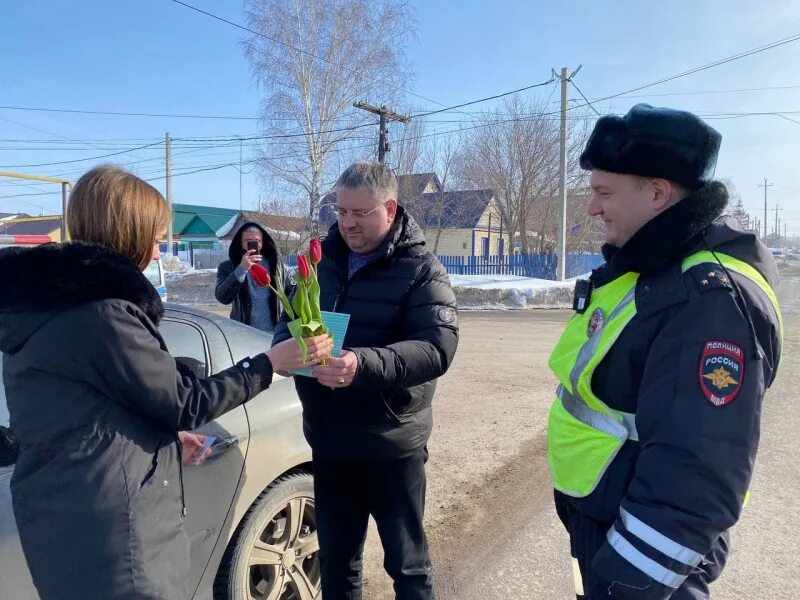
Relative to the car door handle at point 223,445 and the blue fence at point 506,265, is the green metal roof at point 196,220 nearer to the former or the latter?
the blue fence at point 506,265

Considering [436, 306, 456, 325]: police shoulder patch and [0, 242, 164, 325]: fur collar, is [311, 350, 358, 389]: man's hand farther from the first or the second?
[0, 242, 164, 325]: fur collar

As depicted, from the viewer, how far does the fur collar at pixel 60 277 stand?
147 cm

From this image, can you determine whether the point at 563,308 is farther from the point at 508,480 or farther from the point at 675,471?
the point at 675,471

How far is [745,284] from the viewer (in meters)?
1.29

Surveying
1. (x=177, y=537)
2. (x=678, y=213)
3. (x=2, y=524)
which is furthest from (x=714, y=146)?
(x=2, y=524)

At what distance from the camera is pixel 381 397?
2199 mm

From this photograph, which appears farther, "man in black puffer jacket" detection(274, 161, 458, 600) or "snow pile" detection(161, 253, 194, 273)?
"snow pile" detection(161, 253, 194, 273)

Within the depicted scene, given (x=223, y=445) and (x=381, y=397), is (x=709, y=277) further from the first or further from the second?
(x=223, y=445)

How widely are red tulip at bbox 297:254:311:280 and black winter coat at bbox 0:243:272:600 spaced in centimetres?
44

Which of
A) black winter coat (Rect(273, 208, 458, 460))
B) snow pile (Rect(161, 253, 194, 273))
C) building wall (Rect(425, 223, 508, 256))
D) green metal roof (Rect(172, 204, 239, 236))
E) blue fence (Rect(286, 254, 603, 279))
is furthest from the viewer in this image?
green metal roof (Rect(172, 204, 239, 236))

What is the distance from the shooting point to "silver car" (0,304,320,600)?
2244mm

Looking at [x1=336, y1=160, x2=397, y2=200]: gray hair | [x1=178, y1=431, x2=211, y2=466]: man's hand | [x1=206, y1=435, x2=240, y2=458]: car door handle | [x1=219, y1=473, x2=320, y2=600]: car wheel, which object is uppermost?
[x1=336, y1=160, x2=397, y2=200]: gray hair

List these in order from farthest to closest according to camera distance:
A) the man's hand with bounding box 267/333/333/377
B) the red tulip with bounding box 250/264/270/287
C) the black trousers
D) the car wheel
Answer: the car wheel → the man's hand with bounding box 267/333/333/377 → the red tulip with bounding box 250/264/270/287 → the black trousers

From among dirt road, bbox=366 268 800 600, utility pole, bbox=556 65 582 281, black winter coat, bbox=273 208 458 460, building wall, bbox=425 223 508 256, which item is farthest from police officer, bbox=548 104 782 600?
building wall, bbox=425 223 508 256
